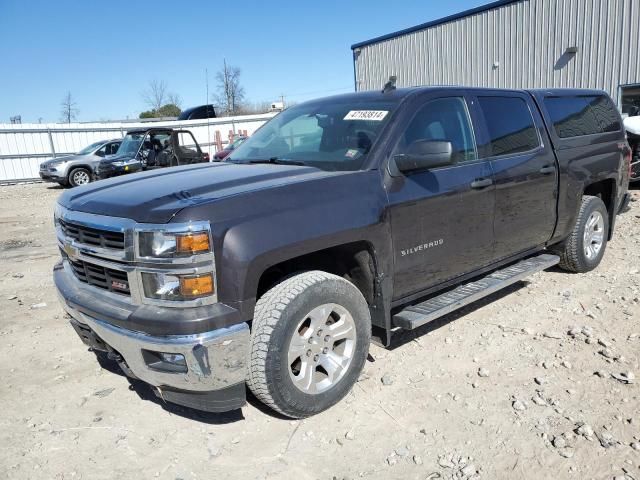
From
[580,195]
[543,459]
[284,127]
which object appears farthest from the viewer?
[580,195]

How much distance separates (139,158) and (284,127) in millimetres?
11302

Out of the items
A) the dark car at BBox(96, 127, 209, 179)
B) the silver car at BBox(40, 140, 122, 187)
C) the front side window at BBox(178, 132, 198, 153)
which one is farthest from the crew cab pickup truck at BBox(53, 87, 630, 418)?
the silver car at BBox(40, 140, 122, 187)

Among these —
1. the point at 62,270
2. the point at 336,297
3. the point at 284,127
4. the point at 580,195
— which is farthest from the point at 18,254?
the point at 580,195

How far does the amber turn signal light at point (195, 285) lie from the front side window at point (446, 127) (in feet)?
5.39

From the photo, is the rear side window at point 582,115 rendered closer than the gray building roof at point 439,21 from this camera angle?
Yes

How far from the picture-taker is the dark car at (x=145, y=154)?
523 inches

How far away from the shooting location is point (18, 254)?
7500 millimetres

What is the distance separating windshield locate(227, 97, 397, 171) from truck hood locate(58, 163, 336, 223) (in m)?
0.20

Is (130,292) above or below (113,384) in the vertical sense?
above

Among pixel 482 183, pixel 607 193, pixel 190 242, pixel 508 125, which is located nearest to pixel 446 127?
pixel 482 183

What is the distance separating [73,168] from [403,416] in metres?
17.2

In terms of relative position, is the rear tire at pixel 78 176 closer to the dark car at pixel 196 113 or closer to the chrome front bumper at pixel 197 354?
the dark car at pixel 196 113

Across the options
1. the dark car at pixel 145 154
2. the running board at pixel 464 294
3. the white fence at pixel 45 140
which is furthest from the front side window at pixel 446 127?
the white fence at pixel 45 140

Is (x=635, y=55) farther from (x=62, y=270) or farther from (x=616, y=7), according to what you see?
(x=62, y=270)
